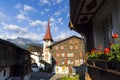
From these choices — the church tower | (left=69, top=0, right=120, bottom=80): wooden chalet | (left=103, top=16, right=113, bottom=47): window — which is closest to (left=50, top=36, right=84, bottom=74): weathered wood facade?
the church tower

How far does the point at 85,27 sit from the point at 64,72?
50518 millimetres

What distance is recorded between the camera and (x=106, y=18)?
5859 mm

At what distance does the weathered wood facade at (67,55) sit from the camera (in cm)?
5672

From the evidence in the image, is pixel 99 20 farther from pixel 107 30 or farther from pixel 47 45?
pixel 47 45

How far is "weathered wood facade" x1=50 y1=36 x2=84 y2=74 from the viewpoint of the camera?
56.7m

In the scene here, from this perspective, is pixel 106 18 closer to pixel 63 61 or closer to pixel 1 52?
pixel 1 52

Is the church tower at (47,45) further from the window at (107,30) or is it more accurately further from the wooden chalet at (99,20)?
the window at (107,30)

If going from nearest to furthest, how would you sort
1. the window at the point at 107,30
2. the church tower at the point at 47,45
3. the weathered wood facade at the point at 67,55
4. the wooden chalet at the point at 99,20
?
1. the wooden chalet at the point at 99,20
2. the window at the point at 107,30
3. the weathered wood facade at the point at 67,55
4. the church tower at the point at 47,45

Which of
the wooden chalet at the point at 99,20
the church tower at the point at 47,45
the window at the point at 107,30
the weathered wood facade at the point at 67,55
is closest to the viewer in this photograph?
the wooden chalet at the point at 99,20

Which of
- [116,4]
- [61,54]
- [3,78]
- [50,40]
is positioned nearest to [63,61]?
[61,54]

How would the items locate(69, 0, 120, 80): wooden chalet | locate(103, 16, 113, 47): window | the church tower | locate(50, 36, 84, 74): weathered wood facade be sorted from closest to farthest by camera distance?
locate(69, 0, 120, 80): wooden chalet → locate(103, 16, 113, 47): window → locate(50, 36, 84, 74): weathered wood facade → the church tower

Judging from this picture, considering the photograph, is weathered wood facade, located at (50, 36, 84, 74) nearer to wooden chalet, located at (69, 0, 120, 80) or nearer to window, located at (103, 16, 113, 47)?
wooden chalet, located at (69, 0, 120, 80)

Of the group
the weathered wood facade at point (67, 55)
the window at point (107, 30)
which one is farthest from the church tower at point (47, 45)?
the window at point (107, 30)

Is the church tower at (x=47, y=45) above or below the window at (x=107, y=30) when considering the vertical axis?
above
